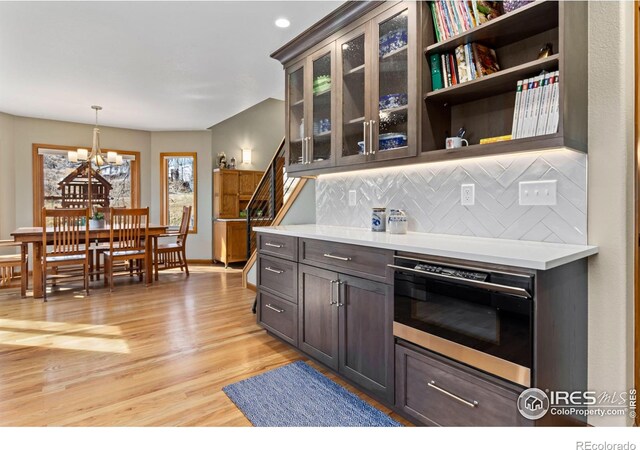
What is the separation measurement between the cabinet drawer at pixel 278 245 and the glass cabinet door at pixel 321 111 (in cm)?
64

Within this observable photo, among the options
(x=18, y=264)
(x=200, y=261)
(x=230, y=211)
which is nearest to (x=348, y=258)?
(x=18, y=264)

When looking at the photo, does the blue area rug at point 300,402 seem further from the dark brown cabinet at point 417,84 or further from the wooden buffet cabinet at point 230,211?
the wooden buffet cabinet at point 230,211

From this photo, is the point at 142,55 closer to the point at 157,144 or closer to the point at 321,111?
the point at 321,111

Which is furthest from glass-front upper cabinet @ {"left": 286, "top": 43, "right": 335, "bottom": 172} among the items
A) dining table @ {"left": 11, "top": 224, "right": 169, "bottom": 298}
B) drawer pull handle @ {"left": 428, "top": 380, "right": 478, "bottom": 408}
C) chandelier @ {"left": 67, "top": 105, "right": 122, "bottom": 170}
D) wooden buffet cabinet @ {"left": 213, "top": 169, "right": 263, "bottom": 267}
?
wooden buffet cabinet @ {"left": 213, "top": 169, "right": 263, "bottom": 267}

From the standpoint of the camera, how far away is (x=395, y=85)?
2189 mm

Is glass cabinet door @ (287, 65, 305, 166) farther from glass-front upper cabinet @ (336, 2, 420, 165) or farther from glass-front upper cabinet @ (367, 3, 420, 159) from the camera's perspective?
glass-front upper cabinet @ (367, 3, 420, 159)

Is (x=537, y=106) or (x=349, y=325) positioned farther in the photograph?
(x=349, y=325)

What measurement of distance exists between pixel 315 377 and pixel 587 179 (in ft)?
6.01

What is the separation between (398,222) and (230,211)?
511 centimetres

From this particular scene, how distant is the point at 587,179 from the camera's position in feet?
5.40

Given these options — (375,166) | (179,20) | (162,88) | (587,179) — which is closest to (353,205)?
(375,166)

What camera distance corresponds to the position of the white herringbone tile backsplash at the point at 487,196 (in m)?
1.69

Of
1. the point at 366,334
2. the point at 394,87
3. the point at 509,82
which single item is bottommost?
the point at 366,334
